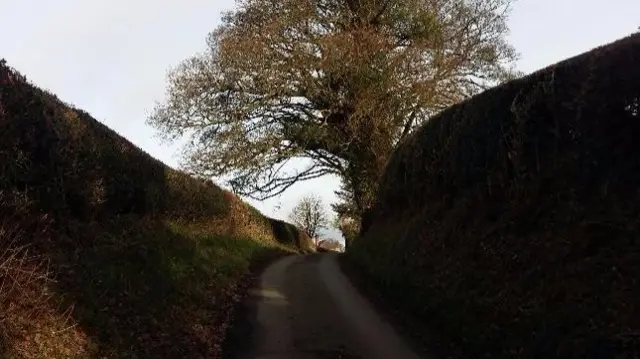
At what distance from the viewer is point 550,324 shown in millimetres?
9562

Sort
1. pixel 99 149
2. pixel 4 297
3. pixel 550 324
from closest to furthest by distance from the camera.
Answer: pixel 4 297, pixel 550 324, pixel 99 149

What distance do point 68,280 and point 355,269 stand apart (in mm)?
13567

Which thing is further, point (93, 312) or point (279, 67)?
point (279, 67)

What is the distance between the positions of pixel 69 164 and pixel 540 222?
33.5ft

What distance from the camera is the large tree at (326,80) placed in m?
29.5

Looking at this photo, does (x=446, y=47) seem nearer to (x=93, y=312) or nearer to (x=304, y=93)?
(x=304, y=93)

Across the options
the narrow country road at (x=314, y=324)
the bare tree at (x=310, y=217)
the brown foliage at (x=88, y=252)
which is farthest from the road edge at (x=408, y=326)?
the bare tree at (x=310, y=217)

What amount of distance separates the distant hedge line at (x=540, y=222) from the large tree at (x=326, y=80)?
41.4 ft

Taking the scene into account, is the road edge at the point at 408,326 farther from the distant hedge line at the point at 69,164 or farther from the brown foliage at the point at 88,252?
the distant hedge line at the point at 69,164

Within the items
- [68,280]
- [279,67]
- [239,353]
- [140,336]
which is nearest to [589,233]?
[239,353]

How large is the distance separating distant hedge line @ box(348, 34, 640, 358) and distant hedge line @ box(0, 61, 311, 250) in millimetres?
7757

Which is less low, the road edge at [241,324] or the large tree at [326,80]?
the large tree at [326,80]

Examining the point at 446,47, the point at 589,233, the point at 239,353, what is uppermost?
the point at 446,47

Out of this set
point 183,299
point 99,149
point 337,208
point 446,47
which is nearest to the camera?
point 183,299
